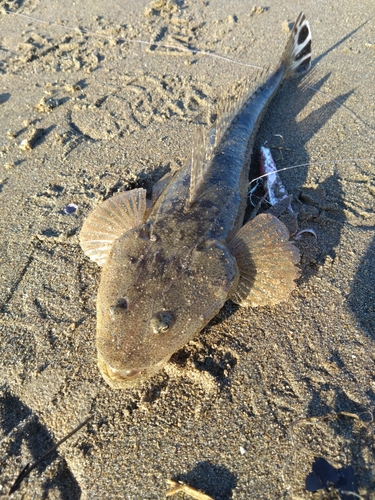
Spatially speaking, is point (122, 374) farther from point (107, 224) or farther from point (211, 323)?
point (107, 224)

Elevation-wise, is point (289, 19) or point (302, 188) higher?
point (289, 19)

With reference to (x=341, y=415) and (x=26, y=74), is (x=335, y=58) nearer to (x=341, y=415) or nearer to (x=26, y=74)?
(x=26, y=74)

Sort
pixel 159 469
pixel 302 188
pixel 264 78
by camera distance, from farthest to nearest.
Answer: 1. pixel 264 78
2. pixel 302 188
3. pixel 159 469

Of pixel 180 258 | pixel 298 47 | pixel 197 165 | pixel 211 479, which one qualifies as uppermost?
pixel 298 47

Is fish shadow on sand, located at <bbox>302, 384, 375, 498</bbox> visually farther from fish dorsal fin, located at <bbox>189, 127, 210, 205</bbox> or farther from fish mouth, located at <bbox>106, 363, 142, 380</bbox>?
fish dorsal fin, located at <bbox>189, 127, 210, 205</bbox>

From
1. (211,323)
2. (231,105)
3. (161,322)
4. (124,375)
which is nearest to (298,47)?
(231,105)

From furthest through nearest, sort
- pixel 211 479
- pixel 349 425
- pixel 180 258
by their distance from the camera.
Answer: pixel 180 258 → pixel 349 425 → pixel 211 479

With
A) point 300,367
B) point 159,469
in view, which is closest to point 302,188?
point 300,367

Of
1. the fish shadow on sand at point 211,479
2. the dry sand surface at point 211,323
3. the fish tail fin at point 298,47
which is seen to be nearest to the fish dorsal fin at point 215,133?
the dry sand surface at point 211,323
